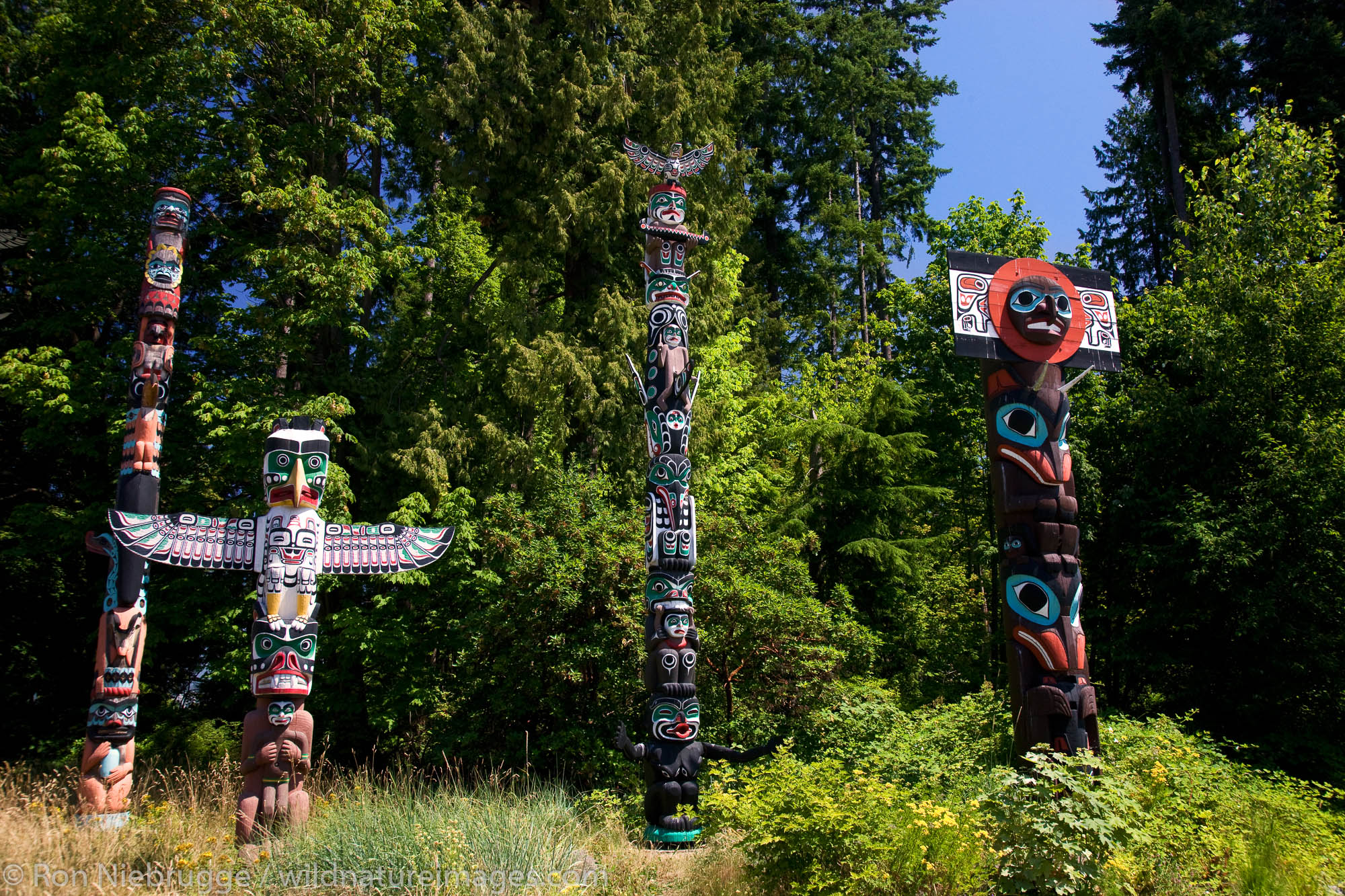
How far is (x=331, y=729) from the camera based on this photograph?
14.0m

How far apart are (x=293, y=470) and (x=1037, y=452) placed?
23.8ft

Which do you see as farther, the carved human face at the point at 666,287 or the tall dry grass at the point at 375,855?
the carved human face at the point at 666,287

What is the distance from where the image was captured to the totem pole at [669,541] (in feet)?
27.6

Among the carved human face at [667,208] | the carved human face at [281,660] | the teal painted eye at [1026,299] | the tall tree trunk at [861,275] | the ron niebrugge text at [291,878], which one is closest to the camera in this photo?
the ron niebrugge text at [291,878]

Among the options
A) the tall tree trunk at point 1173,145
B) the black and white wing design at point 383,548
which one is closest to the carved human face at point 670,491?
the black and white wing design at point 383,548

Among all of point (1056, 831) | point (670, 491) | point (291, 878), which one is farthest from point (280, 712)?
point (1056, 831)

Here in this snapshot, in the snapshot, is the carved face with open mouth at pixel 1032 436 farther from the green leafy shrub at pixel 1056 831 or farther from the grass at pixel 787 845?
the green leafy shrub at pixel 1056 831

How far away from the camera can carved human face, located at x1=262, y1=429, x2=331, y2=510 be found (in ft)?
28.5

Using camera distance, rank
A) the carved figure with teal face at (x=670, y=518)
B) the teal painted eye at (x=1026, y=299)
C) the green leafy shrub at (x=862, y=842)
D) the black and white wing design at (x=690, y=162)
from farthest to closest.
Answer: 1. the black and white wing design at (x=690, y=162)
2. the carved figure with teal face at (x=670, y=518)
3. the teal painted eye at (x=1026, y=299)
4. the green leafy shrub at (x=862, y=842)

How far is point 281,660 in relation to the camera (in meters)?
8.16

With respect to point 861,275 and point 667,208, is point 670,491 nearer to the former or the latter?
point 667,208

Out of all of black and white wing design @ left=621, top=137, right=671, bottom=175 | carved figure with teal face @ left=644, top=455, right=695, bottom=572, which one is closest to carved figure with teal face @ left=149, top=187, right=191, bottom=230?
black and white wing design @ left=621, top=137, right=671, bottom=175

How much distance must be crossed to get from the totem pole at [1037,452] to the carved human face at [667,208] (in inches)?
128

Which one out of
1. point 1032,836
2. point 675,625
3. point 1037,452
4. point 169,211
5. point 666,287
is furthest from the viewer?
point 169,211
